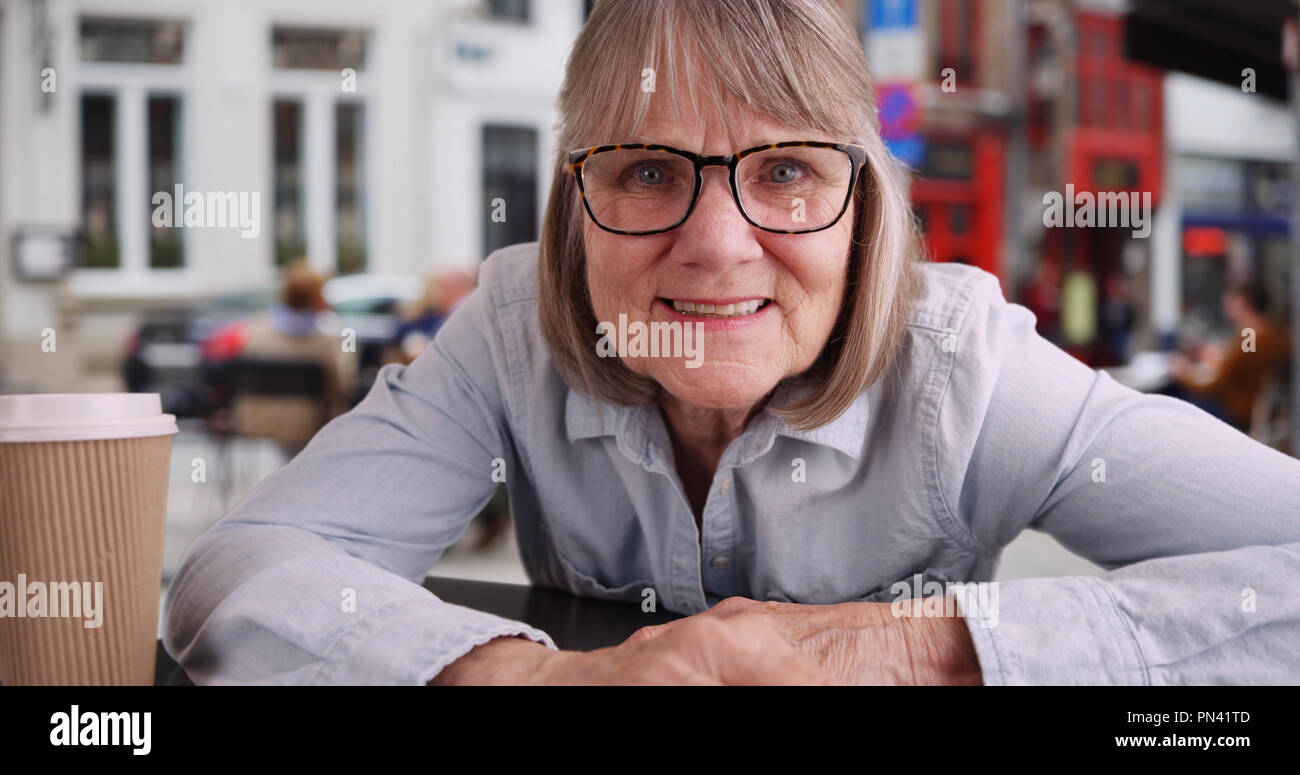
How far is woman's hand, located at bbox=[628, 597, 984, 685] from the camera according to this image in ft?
2.90

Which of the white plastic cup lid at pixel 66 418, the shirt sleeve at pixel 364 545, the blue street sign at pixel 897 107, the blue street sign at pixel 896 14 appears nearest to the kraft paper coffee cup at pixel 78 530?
the white plastic cup lid at pixel 66 418

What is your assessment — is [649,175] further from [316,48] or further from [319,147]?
[316,48]

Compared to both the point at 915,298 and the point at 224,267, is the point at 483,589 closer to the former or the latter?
the point at 915,298

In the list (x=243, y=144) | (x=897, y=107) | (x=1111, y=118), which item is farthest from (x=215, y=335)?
(x=1111, y=118)

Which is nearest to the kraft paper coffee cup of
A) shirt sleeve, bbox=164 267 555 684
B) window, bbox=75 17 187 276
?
shirt sleeve, bbox=164 267 555 684

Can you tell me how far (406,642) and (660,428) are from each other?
45cm

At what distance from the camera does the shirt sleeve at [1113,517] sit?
2.84 feet

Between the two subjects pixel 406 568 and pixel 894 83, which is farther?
pixel 894 83

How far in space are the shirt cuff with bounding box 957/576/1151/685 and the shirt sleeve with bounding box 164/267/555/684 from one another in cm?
36

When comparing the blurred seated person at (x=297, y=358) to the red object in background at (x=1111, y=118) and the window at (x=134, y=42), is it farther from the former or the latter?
the red object in background at (x=1111, y=118)

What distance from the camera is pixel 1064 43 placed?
13.3 meters

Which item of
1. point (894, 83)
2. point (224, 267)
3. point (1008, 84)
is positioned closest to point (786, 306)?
point (894, 83)

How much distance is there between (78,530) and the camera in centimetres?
75

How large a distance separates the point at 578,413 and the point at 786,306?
0.30 meters
